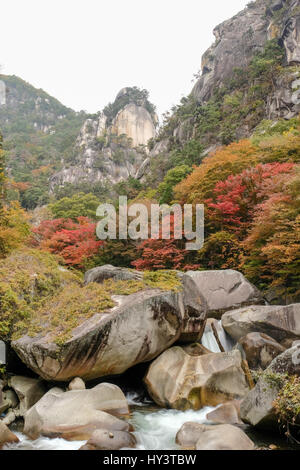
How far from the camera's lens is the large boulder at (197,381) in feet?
22.8

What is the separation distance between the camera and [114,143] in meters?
66.4

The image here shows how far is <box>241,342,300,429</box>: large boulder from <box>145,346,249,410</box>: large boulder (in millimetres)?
912

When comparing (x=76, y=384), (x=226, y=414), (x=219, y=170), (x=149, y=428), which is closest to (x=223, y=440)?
(x=226, y=414)

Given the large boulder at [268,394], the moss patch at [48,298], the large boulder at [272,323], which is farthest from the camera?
the large boulder at [272,323]

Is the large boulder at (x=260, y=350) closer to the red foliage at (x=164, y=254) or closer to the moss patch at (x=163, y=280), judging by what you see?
the moss patch at (x=163, y=280)

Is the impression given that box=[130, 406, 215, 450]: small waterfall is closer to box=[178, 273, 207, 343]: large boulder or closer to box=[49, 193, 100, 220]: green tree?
box=[178, 273, 207, 343]: large boulder

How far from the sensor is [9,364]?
7.71 meters

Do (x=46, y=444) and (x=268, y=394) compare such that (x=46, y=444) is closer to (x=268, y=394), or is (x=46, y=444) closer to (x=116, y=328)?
(x=116, y=328)

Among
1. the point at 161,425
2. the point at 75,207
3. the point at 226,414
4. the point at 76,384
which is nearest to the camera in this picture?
the point at 161,425

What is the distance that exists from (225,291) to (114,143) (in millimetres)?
60211

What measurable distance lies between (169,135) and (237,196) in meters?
31.6

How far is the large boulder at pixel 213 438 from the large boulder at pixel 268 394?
0.81m

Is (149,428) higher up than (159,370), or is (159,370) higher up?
(159,370)

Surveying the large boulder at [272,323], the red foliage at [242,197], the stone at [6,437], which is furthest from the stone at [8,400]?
the red foliage at [242,197]
